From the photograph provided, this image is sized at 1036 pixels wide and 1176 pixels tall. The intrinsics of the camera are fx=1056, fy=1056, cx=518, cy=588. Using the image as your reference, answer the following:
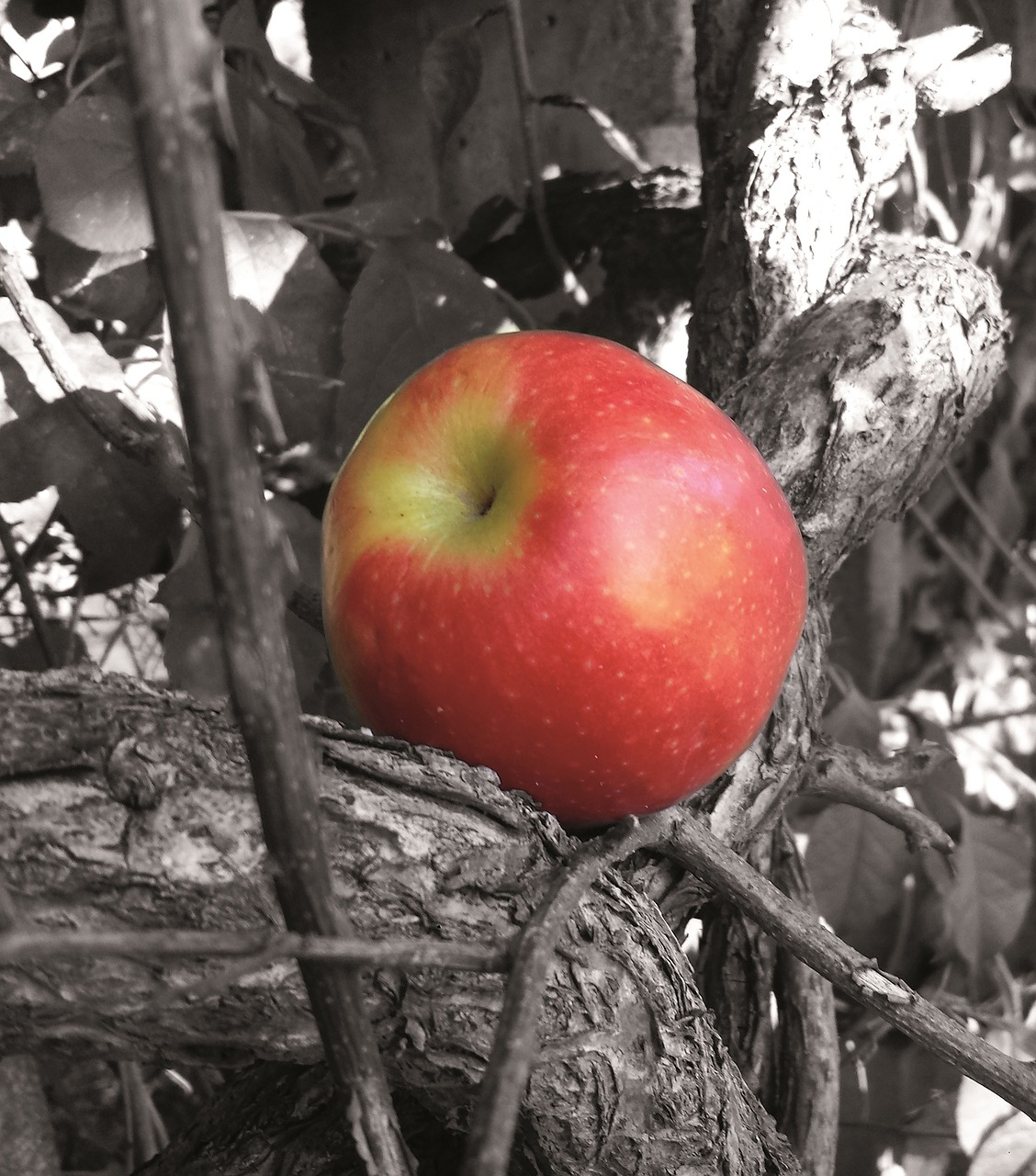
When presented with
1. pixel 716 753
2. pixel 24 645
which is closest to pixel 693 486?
pixel 716 753

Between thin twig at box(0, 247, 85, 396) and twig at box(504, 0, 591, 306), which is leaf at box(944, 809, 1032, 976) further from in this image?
thin twig at box(0, 247, 85, 396)

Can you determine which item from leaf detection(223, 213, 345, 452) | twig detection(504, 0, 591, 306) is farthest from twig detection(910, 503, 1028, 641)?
leaf detection(223, 213, 345, 452)

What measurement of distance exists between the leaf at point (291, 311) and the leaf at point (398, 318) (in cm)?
2

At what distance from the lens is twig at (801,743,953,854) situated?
0.70 metres

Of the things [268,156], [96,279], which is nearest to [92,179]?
[96,279]

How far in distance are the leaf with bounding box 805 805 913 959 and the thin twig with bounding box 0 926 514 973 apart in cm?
75

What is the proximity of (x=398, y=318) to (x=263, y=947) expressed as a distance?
617 mm

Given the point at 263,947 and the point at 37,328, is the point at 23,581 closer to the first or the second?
the point at 37,328

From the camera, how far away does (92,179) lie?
700mm

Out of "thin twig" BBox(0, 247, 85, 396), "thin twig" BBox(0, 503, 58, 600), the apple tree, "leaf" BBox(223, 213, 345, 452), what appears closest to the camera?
the apple tree

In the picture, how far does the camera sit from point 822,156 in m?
0.76

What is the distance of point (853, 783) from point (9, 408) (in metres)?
0.61

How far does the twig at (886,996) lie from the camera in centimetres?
48

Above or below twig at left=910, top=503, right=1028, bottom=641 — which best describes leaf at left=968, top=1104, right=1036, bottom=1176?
below
